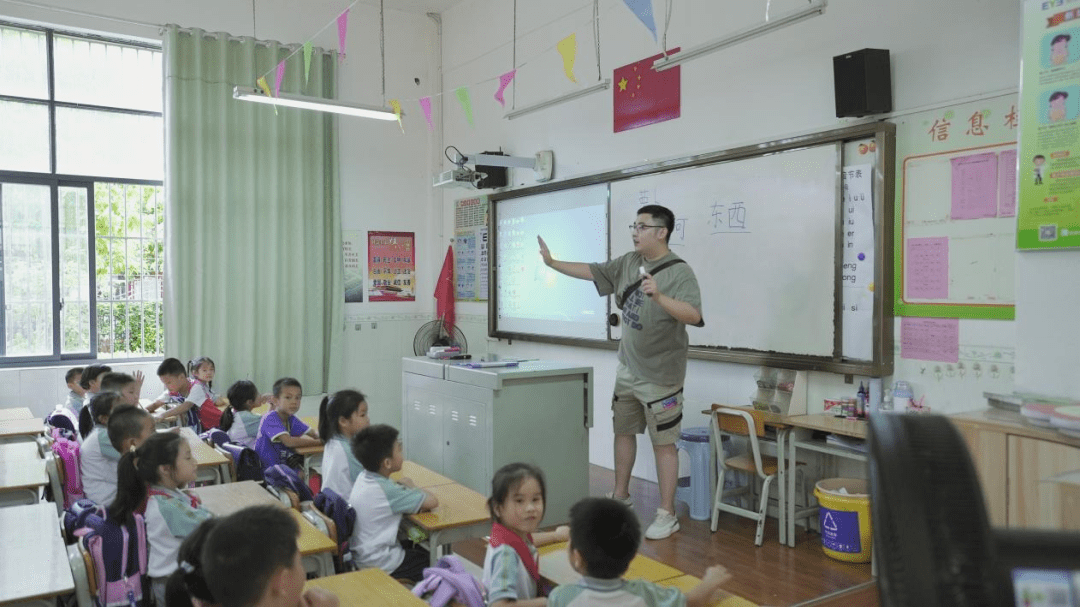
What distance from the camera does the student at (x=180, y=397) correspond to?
490 centimetres

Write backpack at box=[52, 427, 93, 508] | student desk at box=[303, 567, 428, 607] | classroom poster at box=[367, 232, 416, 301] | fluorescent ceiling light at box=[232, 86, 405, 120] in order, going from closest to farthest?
1. student desk at box=[303, 567, 428, 607]
2. backpack at box=[52, 427, 93, 508]
3. fluorescent ceiling light at box=[232, 86, 405, 120]
4. classroom poster at box=[367, 232, 416, 301]

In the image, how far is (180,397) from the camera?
211 inches

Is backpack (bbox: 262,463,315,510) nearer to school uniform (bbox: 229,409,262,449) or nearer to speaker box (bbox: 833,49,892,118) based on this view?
school uniform (bbox: 229,409,262,449)

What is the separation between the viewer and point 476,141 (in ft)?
23.5

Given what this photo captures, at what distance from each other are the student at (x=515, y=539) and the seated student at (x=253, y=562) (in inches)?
21.8

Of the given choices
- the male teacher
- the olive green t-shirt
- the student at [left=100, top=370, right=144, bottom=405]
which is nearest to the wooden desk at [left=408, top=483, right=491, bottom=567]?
the male teacher

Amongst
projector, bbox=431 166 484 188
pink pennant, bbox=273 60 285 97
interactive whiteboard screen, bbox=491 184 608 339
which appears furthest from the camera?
pink pennant, bbox=273 60 285 97

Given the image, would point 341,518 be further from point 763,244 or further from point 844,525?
point 763,244

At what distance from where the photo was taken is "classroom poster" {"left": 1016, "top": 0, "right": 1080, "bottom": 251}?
218cm

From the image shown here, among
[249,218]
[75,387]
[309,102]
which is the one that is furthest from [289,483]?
[249,218]

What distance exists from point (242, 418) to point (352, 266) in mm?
3006

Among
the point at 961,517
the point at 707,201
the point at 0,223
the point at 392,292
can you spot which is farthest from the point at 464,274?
the point at 961,517

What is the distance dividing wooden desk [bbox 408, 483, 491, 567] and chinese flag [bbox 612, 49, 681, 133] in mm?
3140

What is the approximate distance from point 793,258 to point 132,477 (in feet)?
10.7
